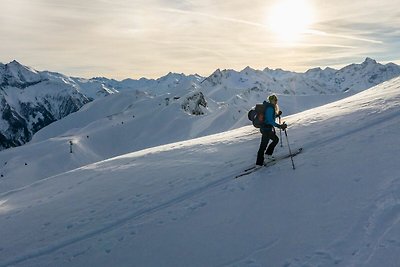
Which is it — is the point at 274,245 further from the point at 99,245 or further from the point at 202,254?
the point at 99,245

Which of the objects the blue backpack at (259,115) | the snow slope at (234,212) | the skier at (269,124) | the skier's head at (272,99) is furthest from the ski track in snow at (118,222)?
the skier's head at (272,99)

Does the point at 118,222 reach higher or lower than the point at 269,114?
lower

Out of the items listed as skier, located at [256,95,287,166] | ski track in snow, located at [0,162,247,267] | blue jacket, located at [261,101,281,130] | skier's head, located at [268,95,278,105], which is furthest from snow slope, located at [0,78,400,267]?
skier's head, located at [268,95,278,105]

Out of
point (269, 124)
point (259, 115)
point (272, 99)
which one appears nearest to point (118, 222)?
point (259, 115)

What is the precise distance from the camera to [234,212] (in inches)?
468

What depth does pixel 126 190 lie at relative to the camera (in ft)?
52.4

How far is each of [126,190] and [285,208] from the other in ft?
23.4

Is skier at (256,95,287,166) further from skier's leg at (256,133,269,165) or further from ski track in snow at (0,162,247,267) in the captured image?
ski track in snow at (0,162,247,267)

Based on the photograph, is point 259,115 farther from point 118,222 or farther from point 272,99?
point 118,222

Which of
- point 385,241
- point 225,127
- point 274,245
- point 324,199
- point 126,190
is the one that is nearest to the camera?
point 385,241

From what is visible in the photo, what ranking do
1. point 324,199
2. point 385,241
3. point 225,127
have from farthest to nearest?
1. point 225,127
2. point 324,199
3. point 385,241

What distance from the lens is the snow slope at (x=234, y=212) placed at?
941 cm

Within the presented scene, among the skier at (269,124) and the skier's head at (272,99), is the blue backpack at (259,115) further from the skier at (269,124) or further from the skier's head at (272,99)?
the skier's head at (272,99)

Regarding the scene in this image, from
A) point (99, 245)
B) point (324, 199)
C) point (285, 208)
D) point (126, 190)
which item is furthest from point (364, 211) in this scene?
point (126, 190)
